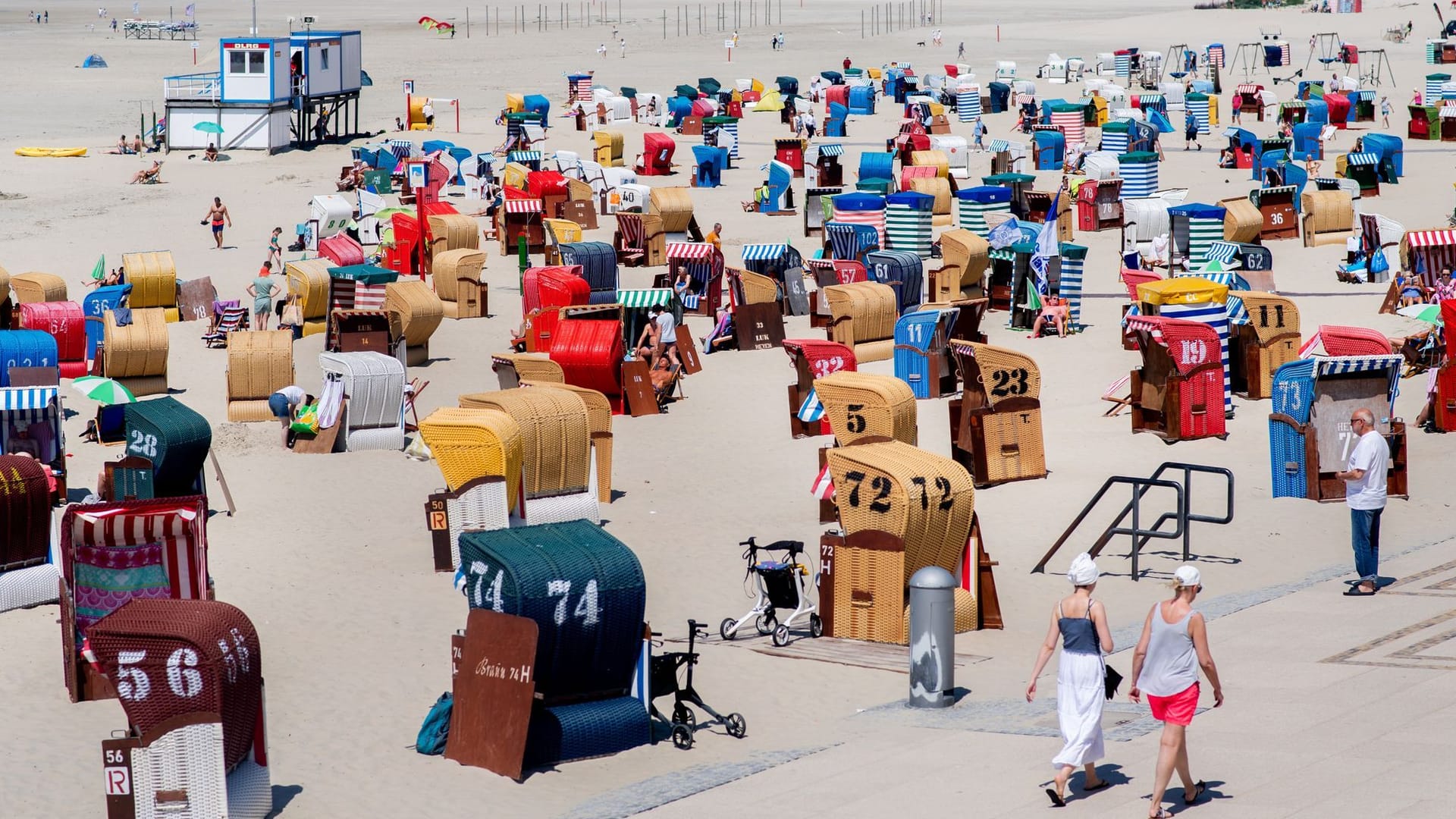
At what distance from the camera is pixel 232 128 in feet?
163

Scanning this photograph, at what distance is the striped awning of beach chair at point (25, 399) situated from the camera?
17.0 metres

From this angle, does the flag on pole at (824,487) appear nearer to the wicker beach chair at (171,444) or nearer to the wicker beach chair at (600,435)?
the wicker beach chair at (600,435)

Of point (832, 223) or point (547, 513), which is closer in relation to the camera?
point (547, 513)

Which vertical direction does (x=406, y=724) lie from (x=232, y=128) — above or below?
below

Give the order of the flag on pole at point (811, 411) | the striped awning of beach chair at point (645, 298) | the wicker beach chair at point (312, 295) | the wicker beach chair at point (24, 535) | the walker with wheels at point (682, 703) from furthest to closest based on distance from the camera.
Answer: the wicker beach chair at point (312, 295) < the striped awning of beach chair at point (645, 298) < the flag on pole at point (811, 411) < the wicker beach chair at point (24, 535) < the walker with wheels at point (682, 703)

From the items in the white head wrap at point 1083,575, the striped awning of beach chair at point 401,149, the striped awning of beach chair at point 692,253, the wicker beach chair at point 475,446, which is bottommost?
the wicker beach chair at point 475,446

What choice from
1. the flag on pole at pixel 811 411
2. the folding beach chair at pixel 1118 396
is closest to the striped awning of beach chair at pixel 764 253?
the folding beach chair at pixel 1118 396

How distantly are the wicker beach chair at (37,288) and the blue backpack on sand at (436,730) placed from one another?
60.4 feet

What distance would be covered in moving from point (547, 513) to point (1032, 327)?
12.2 meters

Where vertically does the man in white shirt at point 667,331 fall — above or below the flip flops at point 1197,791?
above

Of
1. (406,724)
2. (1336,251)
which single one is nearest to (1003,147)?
(1336,251)

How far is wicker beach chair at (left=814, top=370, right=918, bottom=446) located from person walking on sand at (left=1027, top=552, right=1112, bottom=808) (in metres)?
7.68

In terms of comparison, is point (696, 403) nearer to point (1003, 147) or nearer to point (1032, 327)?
point (1032, 327)

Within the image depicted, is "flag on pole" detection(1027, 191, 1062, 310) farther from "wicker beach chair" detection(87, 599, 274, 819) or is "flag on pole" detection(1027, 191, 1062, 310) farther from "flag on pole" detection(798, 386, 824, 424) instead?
"wicker beach chair" detection(87, 599, 274, 819)
